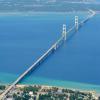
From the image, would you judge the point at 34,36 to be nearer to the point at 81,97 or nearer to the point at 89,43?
the point at 89,43

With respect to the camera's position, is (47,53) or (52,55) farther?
(52,55)

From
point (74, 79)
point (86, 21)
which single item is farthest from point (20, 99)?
point (86, 21)

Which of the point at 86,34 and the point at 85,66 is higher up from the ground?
the point at 86,34

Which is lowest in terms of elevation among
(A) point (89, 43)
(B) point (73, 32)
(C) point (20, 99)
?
(C) point (20, 99)

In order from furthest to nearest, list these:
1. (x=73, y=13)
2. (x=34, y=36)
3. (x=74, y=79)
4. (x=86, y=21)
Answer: (x=73, y=13) → (x=86, y=21) → (x=34, y=36) → (x=74, y=79)

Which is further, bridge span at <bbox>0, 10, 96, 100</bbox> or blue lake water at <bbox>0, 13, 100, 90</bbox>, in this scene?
blue lake water at <bbox>0, 13, 100, 90</bbox>

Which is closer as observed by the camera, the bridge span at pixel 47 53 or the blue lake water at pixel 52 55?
the bridge span at pixel 47 53

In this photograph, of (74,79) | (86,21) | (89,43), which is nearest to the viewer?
(74,79)

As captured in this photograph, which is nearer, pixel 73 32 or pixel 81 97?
pixel 81 97
